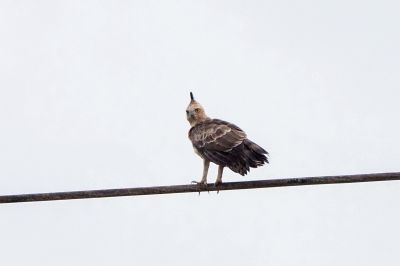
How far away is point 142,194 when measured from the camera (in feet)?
40.4

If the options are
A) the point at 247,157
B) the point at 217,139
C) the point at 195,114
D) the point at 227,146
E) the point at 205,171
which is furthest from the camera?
the point at 195,114

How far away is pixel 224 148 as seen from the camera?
16031 mm

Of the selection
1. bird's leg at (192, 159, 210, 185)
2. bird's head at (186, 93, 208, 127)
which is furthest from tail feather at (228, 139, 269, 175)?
bird's head at (186, 93, 208, 127)

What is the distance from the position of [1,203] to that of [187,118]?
7994 millimetres

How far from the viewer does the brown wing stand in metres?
15.9

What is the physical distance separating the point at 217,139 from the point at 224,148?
0.51 meters

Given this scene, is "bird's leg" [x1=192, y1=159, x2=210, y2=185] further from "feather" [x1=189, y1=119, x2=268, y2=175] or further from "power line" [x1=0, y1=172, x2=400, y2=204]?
"power line" [x1=0, y1=172, x2=400, y2=204]

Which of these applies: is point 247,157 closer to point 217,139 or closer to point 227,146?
point 227,146

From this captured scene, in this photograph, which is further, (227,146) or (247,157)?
(227,146)

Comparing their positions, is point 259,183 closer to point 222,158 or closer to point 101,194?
point 101,194

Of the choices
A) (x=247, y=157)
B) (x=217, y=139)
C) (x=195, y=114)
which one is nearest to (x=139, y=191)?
(x=247, y=157)

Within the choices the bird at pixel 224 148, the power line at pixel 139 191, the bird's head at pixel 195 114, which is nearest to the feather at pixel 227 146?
the bird at pixel 224 148

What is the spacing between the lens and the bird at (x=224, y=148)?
605 inches

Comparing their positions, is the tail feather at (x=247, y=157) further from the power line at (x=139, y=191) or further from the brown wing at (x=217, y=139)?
the power line at (x=139, y=191)
